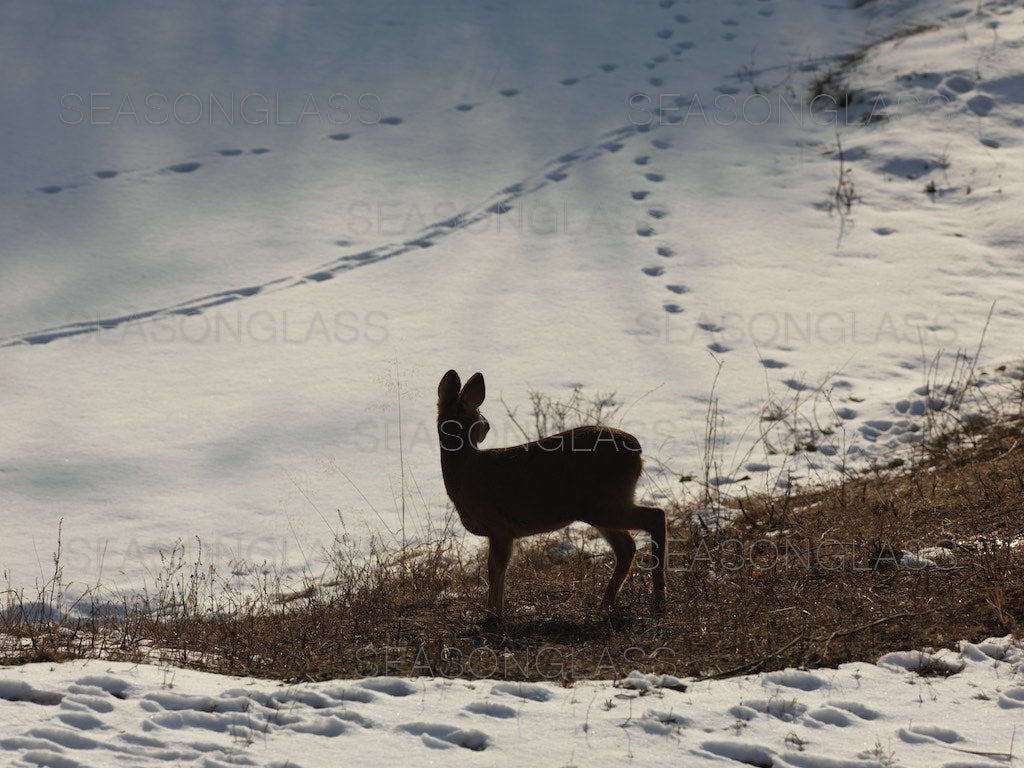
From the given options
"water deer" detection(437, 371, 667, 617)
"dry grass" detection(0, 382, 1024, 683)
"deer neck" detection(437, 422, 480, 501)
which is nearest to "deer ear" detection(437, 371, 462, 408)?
"water deer" detection(437, 371, 667, 617)

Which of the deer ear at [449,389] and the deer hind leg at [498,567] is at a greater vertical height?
the deer ear at [449,389]

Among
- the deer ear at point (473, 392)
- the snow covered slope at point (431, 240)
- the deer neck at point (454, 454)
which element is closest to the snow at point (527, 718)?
the deer neck at point (454, 454)

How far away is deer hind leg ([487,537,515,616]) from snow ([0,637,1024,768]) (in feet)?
2.50

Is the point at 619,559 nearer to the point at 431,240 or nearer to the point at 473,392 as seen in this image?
the point at 473,392

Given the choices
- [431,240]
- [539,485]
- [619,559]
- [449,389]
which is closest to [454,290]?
[431,240]

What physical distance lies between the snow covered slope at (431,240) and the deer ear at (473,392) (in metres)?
2.89

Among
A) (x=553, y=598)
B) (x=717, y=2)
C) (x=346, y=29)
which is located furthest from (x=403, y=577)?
(x=717, y=2)

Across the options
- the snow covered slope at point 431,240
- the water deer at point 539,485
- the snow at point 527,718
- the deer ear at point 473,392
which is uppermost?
the snow covered slope at point 431,240

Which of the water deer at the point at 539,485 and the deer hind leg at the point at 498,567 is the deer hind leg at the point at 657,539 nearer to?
the water deer at the point at 539,485

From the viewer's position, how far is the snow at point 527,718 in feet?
14.3

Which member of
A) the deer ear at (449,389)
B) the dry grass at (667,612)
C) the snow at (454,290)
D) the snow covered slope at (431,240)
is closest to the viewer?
the snow at (454,290)

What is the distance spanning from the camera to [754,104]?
49.8 feet

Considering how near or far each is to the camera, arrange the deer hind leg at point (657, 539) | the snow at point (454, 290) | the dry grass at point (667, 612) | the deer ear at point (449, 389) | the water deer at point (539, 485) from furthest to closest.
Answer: the deer ear at point (449, 389)
the deer hind leg at point (657, 539)
the water deer at point (539, 485)
the dry grass at point (667, 612)
the snow at point (454, 290)

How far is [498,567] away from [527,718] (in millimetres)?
1257
